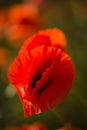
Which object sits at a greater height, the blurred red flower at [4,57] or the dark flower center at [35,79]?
the dark flower center at [35,79]

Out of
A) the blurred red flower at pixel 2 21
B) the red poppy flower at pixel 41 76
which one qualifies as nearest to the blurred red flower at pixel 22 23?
the blurred red flower at pixel 2 21

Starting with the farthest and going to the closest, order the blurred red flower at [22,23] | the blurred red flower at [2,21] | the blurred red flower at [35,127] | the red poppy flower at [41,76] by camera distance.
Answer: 1. the blurred red flower at [2,21]
2. the blurred red flower at [22,23]
3. the blurred red flower at [35,127]
4. the red poppy flower at [41,76]

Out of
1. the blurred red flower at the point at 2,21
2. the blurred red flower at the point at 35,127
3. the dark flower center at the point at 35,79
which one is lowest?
the blurred red flower at the point at 35,127

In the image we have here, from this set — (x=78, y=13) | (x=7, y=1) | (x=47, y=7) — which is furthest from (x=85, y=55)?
(x=7, y=1)

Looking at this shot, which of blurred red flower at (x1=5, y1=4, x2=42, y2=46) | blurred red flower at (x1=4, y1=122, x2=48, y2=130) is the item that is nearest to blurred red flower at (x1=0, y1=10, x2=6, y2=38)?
blurred red flower at (x1=5, y1=4, x2=42, y2=46)

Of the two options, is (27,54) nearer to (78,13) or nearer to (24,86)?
(24,86)

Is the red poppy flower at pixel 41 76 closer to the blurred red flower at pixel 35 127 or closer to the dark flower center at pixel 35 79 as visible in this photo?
the dark flower center at pixel 35 79

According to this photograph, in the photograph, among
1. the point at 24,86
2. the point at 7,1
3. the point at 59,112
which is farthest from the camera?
the point at 7,1
